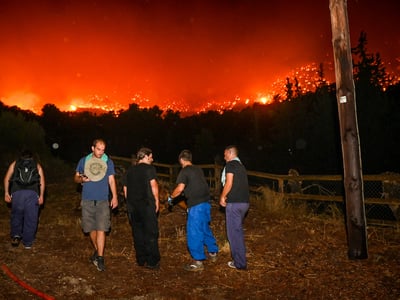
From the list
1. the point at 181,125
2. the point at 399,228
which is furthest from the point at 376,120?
the point at 181,125

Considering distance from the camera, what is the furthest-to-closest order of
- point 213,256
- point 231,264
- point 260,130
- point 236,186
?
point 260,130
point 213,256
point 231,264
point 236,186

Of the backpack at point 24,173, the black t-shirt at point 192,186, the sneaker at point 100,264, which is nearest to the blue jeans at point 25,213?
the backpack at point 24,173

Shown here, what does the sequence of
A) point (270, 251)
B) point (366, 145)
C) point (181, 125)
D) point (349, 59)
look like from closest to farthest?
1. point (349, 59)
2. point (270, 251)
3. point (366, 145)
4. point (181, 125)

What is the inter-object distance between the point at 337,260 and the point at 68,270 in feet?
15.1

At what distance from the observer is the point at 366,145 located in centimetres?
3117

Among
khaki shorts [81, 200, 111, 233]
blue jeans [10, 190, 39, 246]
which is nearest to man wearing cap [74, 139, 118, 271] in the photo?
khaki shorts [81, 200, 111, 233]

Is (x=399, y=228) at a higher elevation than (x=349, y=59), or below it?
below

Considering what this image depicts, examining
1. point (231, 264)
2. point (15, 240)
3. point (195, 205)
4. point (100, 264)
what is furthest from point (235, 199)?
point (15, 240)

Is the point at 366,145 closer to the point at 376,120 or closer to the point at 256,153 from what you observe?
the point at 376,120

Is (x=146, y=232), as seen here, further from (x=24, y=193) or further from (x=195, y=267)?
(x=24, y=193)

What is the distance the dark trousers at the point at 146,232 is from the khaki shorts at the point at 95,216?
432mm

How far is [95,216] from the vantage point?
6516 mm

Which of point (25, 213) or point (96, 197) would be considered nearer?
point (96, 197)

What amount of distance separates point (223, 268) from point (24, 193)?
4129 mm
